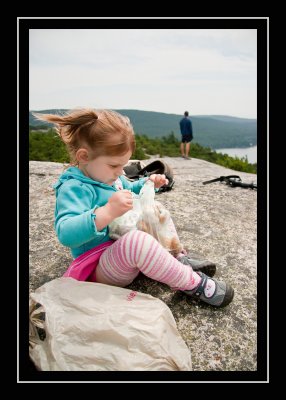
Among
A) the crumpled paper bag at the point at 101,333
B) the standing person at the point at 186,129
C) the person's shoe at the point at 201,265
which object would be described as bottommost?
the crumpled paper bag at the point at 101,333

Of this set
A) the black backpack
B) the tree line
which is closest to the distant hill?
the tree line

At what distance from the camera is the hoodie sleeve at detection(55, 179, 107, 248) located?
1.60 metres

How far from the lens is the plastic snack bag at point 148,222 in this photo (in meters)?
1.91

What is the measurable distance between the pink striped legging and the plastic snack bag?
0.44ft

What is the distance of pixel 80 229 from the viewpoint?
1.60m

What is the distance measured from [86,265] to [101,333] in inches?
17.3

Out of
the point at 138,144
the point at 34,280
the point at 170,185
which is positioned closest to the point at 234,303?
the point at 34,280

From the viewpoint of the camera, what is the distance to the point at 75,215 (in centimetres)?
168

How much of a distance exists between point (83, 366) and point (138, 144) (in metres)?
8.58

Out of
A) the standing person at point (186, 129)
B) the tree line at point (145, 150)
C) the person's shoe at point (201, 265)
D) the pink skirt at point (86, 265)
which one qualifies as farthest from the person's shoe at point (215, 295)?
the standing person at point (186, 129)

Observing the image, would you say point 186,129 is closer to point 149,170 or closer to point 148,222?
point 149,170

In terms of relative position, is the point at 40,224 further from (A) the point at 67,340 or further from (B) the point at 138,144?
(B) the point at 138,144

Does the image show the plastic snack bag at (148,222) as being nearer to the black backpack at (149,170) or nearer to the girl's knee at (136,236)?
the girl's knee at (136,236)

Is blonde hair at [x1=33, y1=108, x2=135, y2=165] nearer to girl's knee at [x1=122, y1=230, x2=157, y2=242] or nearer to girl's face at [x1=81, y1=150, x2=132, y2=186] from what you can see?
girl's face at [x1=81, y1=150, x2=132, y2=186]
